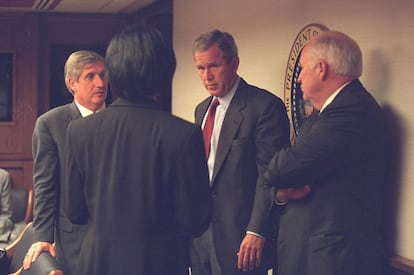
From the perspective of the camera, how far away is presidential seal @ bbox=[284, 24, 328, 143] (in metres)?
4.47

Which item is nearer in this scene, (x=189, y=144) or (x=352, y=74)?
(x=189, y=144)

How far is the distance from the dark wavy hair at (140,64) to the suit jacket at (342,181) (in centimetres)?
89

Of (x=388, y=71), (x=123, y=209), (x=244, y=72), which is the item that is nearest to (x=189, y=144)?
(x=123, y=209)

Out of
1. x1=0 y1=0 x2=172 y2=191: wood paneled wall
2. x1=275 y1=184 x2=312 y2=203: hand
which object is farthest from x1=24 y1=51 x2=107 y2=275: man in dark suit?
x1=0 y1=0 x2=172 y2=191: wood paneled wall

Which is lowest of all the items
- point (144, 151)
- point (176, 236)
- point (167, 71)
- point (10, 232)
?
point (10, 232)

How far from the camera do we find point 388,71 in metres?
3.57

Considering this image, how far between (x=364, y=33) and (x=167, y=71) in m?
1.60

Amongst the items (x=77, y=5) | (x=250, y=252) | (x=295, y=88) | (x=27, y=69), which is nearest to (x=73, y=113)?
(x=250, y=252)

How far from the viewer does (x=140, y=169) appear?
2.46 metres

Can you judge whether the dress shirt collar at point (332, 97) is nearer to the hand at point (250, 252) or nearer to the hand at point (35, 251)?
the hand at point (250, 252)

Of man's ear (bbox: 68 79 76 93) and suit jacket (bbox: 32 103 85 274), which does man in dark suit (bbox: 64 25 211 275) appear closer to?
suit jacket (bbox: 32 103 85 274)

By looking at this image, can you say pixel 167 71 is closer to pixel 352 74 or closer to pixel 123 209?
pixel 123 209

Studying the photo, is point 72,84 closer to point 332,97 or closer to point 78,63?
point 78,63

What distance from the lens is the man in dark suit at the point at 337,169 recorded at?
3150 millimetres
